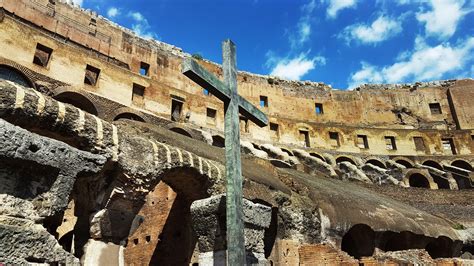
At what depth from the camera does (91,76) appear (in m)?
22.7

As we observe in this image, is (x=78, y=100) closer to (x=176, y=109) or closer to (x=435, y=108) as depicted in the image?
(x=176, y=109)

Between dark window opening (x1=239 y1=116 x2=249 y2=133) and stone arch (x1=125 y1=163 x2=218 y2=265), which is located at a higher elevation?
dark window opening (x1=239 y1=116 x2=249 y2=133)

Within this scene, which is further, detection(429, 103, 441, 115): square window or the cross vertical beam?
detection(429, 103, 441, 115): square window

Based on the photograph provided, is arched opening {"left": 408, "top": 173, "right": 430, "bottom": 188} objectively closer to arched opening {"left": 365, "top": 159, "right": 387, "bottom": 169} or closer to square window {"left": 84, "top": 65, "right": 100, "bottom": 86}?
arched opening {"left": 365, "top": 159, "right": 387, "bottom": 169}

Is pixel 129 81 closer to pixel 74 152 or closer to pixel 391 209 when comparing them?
pixel 391 209

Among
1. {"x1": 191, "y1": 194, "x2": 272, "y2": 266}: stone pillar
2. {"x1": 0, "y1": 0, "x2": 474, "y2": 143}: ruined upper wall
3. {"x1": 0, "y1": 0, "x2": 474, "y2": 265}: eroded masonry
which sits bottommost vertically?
{"x1": 191, "y1": 194, "x2": 272, "y2": 266}: stone pillar

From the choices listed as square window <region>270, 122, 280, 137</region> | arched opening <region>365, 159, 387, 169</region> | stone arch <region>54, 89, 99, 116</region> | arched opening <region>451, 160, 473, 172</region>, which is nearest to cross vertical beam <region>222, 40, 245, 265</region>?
stone arch <region>54, 89, 99, 116</region>

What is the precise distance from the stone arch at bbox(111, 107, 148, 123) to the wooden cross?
17.3 metres

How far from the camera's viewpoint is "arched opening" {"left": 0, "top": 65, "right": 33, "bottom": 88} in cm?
1747

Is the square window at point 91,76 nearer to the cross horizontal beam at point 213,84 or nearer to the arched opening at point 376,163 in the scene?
the cross horizontal beam at point 213,84

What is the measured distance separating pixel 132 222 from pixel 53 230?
151 cm

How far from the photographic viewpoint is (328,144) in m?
34.0

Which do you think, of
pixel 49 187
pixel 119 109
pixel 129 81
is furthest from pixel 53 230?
pixel 129 81

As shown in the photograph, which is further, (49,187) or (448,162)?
(448,162)
